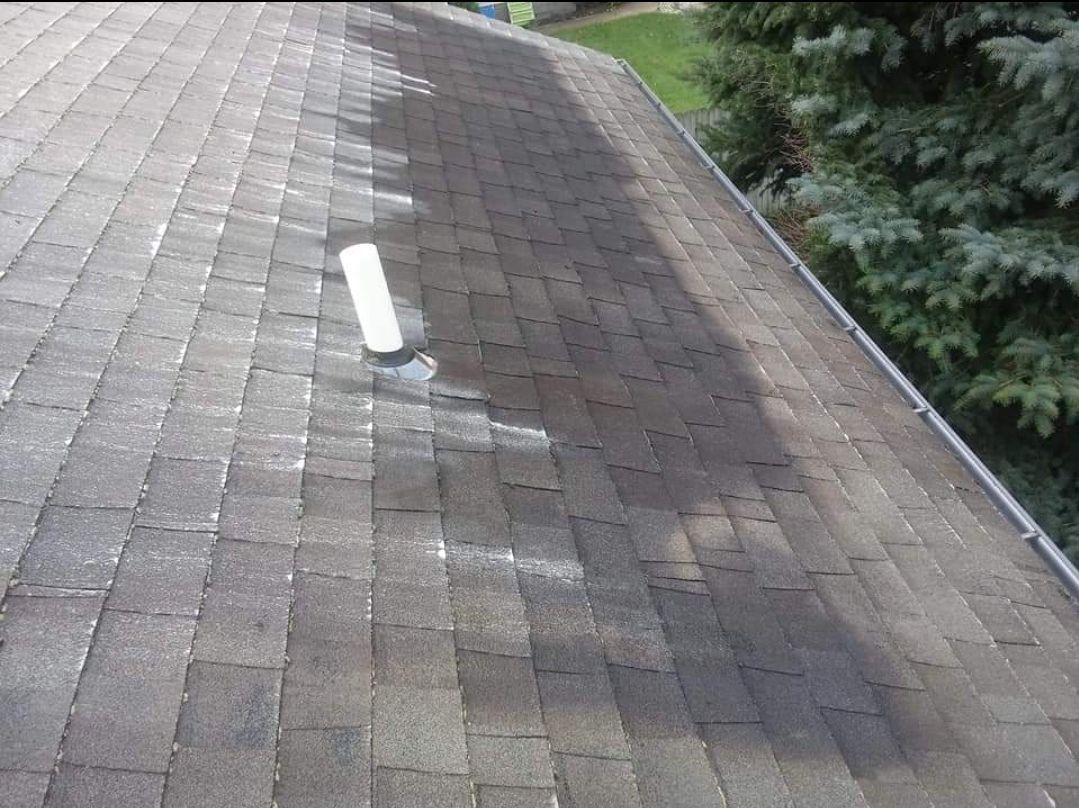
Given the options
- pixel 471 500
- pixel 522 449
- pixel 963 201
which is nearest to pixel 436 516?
pixel 471 500

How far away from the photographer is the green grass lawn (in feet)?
64.8

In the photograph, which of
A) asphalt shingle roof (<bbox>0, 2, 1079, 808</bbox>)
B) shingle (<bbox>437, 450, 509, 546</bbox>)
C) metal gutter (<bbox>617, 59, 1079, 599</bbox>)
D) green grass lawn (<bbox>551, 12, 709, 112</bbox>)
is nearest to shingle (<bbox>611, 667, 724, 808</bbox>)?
asphalt shingle roof (<bbox>0, 2, 1079, 808</bbox>)

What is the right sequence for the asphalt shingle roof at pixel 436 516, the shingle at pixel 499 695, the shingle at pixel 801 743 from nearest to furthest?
1. the asphalt shingle roof at pixel 436 516
2. the shingle at pixel 499 695
3. the shingle at pixel 801 743

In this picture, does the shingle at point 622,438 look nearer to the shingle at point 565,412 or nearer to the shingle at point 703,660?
the shingle at point 565,412

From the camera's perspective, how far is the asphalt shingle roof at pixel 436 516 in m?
1.86

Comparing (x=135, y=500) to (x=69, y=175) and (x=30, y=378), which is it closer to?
(x=30, y=378)

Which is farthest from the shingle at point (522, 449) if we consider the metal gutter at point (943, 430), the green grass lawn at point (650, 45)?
the green grass lawn at point (650, 45)

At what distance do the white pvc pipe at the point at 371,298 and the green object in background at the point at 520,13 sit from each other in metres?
24.3

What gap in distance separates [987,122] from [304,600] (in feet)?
21.8

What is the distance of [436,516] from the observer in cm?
253

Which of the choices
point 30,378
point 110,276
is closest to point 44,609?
point 30,378

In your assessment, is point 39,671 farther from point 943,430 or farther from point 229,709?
point 943,430

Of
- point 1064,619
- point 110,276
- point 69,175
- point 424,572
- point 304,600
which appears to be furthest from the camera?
point 69,175

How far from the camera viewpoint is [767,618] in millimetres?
2689
